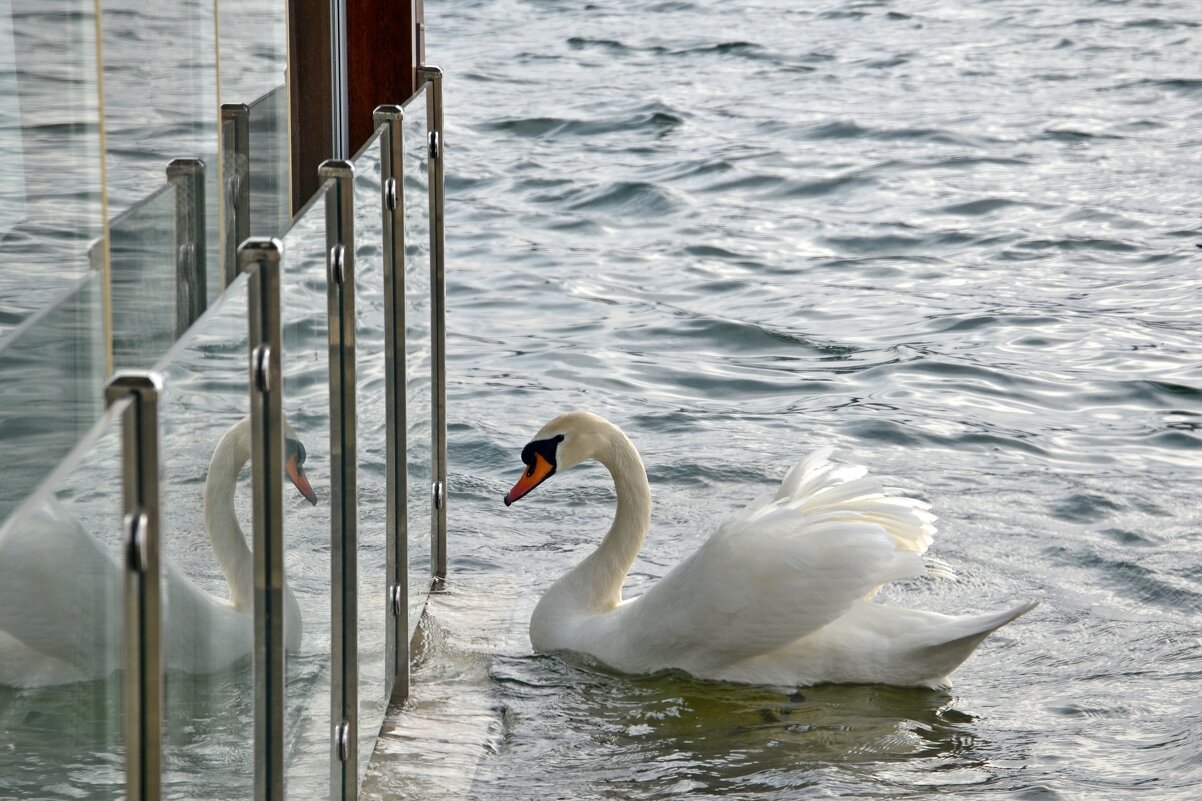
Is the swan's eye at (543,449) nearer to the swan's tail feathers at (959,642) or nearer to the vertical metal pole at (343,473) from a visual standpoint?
the swan's tail feathers at (959,642)

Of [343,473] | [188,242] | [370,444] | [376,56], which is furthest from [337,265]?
[376,56]

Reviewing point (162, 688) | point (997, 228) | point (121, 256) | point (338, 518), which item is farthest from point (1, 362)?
point (997, 228)

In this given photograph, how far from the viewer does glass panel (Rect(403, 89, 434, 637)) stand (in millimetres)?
4083

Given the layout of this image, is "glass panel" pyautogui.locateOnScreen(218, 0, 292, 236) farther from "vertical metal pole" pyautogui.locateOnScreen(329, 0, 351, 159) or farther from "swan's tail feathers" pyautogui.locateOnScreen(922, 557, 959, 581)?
"swan's tail feathers" pyautogui.locateOnScreen(922, 557, 959, 581)

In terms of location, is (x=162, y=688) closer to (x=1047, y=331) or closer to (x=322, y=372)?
(x=322, y=372)

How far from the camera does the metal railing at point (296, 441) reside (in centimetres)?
183

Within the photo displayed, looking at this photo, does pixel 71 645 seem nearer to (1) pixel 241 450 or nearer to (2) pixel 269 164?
(1) pixel 241 450

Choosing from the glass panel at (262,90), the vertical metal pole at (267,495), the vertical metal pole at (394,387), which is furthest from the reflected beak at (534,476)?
the vertical metal pole at (267,495)

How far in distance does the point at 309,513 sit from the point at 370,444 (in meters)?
0.74

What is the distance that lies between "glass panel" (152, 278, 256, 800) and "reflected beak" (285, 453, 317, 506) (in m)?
0.23

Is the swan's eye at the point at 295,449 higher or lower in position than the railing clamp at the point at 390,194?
lower

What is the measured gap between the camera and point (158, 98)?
271 centimetres

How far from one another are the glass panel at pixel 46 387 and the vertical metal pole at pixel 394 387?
4.58 feet

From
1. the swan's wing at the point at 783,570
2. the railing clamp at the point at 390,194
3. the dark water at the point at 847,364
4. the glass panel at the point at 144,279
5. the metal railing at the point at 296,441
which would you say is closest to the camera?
the metal railing at the point at 296,441
